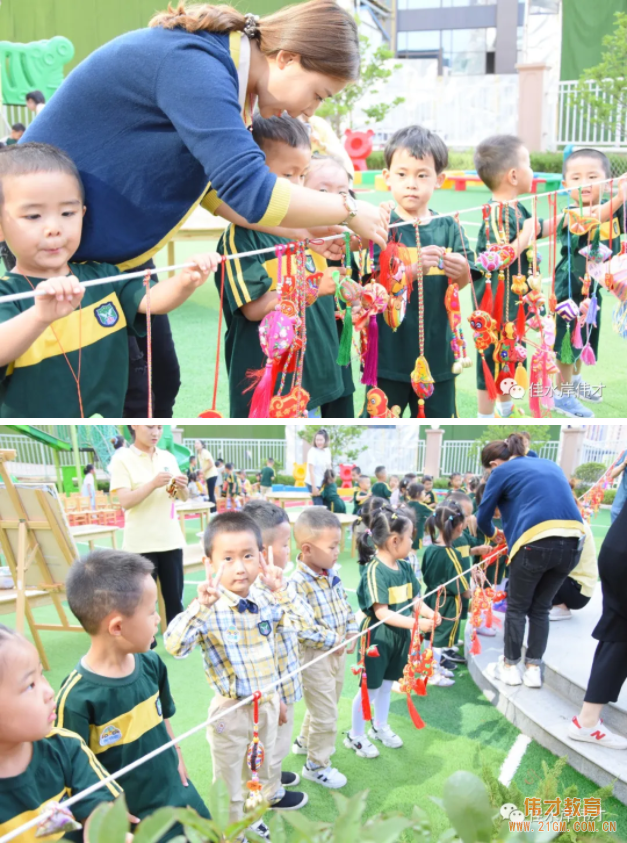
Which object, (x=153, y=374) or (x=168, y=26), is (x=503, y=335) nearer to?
(x=153, y=374)

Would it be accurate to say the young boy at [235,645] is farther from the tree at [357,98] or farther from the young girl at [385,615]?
the tree at [357,98]

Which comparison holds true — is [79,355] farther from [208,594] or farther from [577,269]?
[577,269]

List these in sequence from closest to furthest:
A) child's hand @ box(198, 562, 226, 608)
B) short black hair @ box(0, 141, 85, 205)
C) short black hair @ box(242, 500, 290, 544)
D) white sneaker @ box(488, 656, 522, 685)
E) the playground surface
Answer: short black hair @ box(0, 141, 85, 205) < child's hand @ box(198, 562, 226, 608) < short black hair @ box(242, 500, 290, 544) < white sneaker @ box(488, 656, 522, 685) < the playground surface

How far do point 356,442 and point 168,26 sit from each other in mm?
9325

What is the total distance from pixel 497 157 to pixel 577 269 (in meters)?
1.20

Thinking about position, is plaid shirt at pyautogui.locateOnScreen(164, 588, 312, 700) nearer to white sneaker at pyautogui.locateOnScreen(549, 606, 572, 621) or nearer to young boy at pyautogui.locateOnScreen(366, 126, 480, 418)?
young boy at pyautogui.locateOnScreen(366, 126, 480, 418)

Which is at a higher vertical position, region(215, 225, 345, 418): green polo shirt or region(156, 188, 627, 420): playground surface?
region(215, 225, 345, 418): green polo shirt

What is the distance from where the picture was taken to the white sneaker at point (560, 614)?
14.4ft

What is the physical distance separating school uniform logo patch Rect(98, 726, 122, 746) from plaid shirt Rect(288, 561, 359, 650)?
3.82ft

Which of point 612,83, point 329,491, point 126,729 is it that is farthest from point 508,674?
point 612,83

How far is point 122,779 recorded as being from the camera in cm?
196

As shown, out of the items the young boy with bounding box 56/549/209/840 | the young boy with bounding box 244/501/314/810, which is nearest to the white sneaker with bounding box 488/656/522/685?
the young boy with bounding box 244/501/314/810

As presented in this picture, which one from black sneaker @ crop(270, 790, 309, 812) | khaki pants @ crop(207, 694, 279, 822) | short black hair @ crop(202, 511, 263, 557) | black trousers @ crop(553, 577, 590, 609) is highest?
short black hair @ crop(202, 511, 263, 557)

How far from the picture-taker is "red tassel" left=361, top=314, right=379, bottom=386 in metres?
2.91
